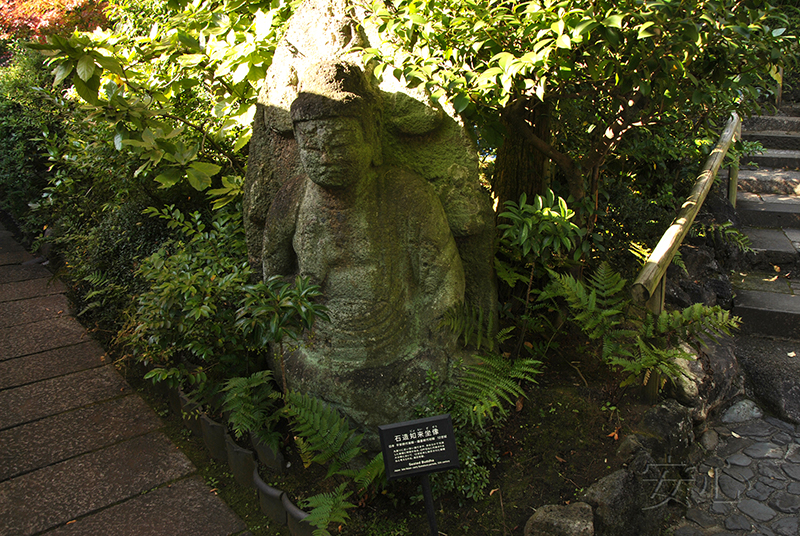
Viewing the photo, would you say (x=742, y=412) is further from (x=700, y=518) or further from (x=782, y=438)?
(x=700, y=518)

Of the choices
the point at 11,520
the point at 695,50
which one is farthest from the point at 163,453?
the point at 695,50

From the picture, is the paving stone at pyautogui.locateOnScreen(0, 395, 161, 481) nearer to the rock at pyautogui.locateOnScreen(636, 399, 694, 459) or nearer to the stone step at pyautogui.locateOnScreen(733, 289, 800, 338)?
the rock at pyautogui.locateOnScreen(636, 399, 694, 459)

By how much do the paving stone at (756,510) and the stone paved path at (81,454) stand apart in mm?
2694

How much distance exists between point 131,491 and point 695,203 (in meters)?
4.00

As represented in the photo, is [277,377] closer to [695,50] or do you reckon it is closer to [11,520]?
[11,520]

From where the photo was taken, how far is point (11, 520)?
303 centimetres

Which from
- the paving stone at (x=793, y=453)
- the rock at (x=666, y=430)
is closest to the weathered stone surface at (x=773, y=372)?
the paving stone at (x=793, y=453)

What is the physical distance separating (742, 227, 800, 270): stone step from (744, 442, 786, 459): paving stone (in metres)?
2.23

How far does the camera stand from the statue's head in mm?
2480

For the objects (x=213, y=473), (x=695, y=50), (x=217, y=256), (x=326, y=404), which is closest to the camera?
(x=695, y=50)

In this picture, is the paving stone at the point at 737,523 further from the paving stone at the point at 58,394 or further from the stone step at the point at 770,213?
the paving stone at the point at 58,394

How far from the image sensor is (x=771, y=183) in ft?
21.1

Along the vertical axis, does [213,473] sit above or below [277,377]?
below

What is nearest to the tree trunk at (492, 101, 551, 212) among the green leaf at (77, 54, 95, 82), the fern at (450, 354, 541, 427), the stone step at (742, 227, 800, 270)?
the fern at (450, 354, 541, 427)
